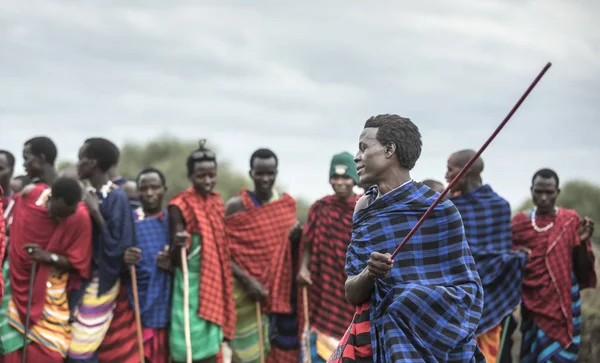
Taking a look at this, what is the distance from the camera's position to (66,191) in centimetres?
820

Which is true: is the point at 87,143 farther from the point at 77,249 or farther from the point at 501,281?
the point at 501,281

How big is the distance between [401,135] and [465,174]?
13.5 ft

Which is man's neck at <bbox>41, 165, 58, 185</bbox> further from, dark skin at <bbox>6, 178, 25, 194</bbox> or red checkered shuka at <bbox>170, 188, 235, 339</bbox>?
dark skin at <bbox>6, 178, 25, 194</bbox>

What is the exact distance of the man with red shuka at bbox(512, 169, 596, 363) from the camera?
9.34 meters

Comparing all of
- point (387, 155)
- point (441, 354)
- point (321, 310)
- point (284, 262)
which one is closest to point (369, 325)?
point (441, 354)

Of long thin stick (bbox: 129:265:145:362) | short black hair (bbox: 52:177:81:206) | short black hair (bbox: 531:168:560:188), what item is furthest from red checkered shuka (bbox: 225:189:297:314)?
short black hair (bbox: 531:168:560:188)

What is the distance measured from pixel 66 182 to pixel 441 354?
439 centimetres

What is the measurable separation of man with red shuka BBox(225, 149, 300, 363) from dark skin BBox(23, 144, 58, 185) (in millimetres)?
1929

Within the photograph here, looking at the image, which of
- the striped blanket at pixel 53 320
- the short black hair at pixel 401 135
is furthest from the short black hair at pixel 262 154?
the short black hair at pixel 401 135

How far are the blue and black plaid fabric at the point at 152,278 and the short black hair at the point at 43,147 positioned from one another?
3.51 feet

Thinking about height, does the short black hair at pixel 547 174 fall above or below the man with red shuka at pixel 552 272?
above

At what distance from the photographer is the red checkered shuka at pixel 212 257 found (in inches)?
353

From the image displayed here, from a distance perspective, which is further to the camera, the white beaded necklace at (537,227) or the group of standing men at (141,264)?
the white beaded necklace at (537,227)

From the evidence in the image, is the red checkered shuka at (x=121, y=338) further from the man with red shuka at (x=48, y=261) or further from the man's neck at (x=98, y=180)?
the man's neck at (x=98, y=180)
